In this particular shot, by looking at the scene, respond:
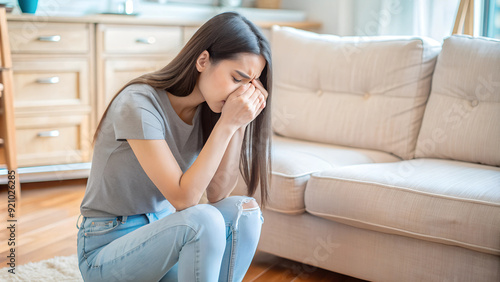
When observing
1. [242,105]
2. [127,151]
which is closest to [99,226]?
[127,151]

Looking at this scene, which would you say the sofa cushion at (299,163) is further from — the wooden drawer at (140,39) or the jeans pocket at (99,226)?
the wooden drawer at (140,39)

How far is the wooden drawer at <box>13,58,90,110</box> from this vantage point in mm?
2658

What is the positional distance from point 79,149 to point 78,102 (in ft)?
0.82

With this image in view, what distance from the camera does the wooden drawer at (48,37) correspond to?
102 inches

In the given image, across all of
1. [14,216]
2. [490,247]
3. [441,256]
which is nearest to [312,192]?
[441,256]

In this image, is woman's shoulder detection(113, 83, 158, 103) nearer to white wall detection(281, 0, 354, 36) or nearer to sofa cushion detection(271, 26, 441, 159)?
sofa cushion detection(271, 26, 441, 159)

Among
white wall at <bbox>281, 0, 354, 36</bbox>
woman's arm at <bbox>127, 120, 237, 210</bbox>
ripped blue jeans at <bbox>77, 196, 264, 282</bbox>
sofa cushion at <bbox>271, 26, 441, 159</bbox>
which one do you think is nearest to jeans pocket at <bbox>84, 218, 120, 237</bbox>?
ripped blue jeans at <bbox>77, 196, 264, 282</bbox>

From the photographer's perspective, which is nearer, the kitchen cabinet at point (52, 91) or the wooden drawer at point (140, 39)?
the kitchen cabinet at point (52, 91)

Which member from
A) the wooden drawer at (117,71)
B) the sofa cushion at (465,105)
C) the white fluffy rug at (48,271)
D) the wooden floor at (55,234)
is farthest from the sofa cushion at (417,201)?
the wooden drawer at (117,71)

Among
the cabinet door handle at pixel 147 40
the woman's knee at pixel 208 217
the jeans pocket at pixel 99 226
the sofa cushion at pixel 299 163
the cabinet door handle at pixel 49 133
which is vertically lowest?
the cabinet door handle at pixel 49 133

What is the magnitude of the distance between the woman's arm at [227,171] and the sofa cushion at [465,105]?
2.98 feet

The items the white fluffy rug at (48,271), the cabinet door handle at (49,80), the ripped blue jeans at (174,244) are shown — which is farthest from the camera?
the cabinet door handle at (49,80)

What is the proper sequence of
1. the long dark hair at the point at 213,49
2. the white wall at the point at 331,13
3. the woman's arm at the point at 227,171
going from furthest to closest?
the white wall at the point at 331,13, the woman's arm at the point at 227,171, the long dark hair at the point at 213,49

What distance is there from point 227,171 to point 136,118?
0.33 metres
